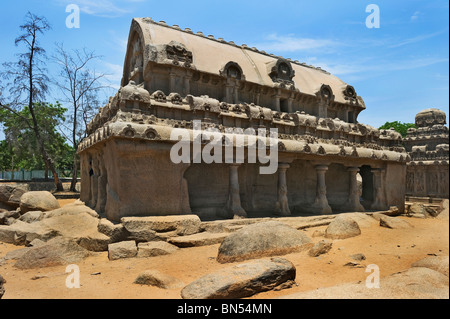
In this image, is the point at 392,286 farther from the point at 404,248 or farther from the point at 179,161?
the point at 179,161

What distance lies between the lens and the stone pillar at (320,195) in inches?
470

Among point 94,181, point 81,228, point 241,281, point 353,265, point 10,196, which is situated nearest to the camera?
point 241,281

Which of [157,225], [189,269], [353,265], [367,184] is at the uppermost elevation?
[367,184]

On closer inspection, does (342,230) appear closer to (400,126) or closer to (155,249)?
(155,249)

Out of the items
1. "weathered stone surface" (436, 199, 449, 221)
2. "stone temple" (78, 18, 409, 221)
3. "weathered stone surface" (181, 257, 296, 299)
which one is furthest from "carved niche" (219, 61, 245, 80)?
"weathered stone surface" (436, 199, 449, 221)

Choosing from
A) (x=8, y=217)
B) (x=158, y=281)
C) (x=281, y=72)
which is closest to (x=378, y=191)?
(x=281, y=72)

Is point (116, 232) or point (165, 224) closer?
point (116, 232)

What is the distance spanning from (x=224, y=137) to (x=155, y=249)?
3909mm

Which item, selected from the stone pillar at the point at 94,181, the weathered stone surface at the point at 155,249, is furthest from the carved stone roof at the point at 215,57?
the weathered stone surface at the point at 155,249

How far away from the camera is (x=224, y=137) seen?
950 cm

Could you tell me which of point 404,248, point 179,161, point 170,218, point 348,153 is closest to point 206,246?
point 170,218

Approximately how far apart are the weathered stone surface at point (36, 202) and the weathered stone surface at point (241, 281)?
8730 mm
